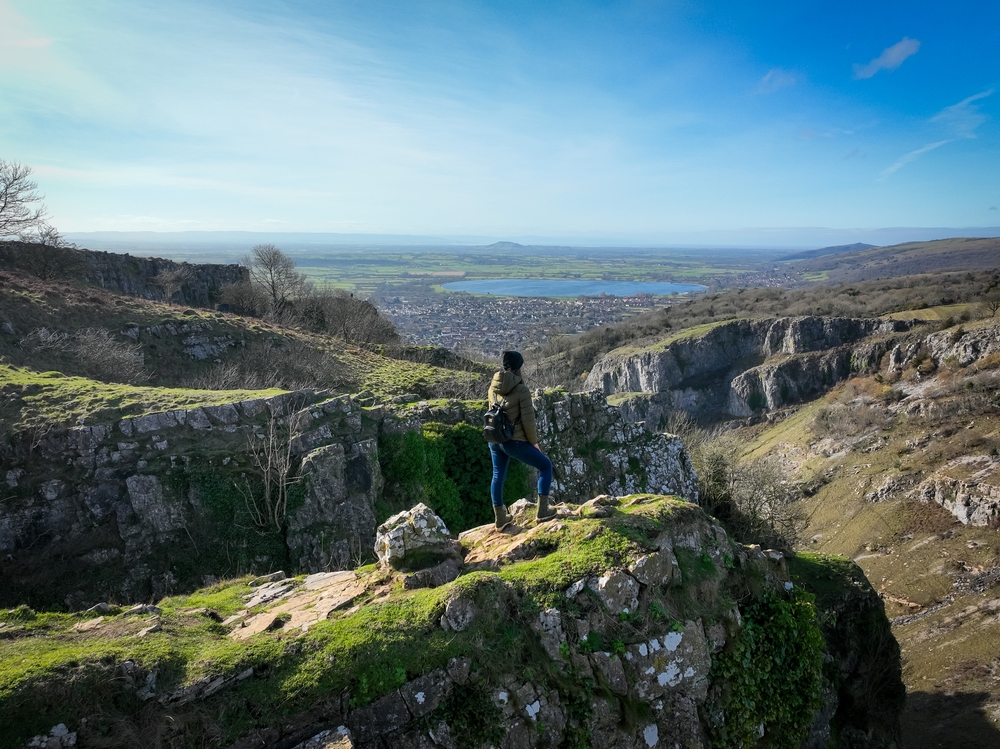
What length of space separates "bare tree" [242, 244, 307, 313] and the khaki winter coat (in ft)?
120

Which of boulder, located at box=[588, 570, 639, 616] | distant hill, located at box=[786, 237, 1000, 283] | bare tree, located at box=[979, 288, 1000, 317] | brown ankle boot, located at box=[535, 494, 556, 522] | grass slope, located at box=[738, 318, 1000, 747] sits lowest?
grass slope, located at box=[738, 318, 1000, 747]

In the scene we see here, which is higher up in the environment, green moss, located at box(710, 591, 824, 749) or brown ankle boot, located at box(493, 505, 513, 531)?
brown ankle boot, located at box(493, 505, 513, 531)

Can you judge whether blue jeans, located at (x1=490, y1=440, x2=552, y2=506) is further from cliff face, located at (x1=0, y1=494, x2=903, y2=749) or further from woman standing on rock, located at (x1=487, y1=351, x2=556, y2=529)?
cliff face, located at (x1=0, y1=494, x2=903, y2=749)

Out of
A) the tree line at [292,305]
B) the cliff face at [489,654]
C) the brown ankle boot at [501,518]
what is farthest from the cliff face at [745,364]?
the cliff face at [489,654]


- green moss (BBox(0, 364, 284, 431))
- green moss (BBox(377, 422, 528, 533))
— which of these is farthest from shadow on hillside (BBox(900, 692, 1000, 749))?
green moss (BBox(0, 364, 284, 431))

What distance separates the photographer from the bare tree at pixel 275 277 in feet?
133

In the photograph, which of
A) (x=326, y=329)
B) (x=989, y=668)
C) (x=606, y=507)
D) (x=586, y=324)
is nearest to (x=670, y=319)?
(x=586, y=324)

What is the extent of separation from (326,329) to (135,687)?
36.5m

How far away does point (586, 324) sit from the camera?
4409 inches

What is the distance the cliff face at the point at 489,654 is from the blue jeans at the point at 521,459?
77cm

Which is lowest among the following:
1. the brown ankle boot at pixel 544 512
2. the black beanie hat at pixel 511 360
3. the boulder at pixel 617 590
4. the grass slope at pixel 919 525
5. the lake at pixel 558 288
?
the grass slope at pixel 919 525

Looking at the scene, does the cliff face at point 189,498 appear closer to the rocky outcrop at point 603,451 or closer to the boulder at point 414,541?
the rocky outcrop at point 603,451

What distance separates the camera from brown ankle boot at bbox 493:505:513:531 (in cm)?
869

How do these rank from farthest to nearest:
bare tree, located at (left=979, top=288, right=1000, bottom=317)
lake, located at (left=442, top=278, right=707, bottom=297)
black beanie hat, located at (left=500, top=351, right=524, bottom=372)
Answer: lake, located at (left=442, top=278, right=707, bottom=297)
bare tree, located at (left=979, top=288, right=1000, bottom=317)
black beanie hat, located at (left=500, top=351, right=524, bottom=372)
